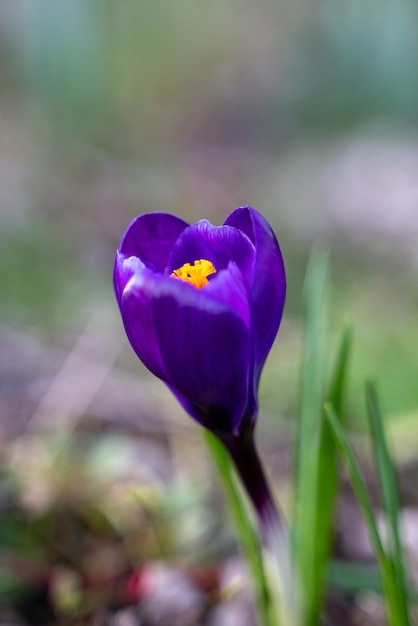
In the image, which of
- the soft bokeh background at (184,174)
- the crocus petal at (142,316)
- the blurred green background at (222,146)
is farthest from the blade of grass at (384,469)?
the blurred green background at (222,146)

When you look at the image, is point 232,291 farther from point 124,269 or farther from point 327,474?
point 327,474

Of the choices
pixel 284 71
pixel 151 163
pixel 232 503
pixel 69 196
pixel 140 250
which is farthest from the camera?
pixel 284 71

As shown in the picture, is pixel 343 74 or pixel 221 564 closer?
pixel 221 564

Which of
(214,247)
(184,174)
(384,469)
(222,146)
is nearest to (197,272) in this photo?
(214,247)

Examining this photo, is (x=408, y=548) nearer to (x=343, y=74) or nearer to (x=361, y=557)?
(x=361, y=557)

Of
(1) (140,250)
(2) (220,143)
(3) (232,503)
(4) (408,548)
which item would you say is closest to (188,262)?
(1) (140,250)

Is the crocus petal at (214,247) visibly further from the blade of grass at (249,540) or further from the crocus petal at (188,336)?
the blade of grass at (249,540)
